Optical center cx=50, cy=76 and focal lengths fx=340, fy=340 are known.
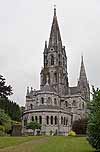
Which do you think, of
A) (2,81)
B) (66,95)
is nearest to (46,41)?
(66,95)

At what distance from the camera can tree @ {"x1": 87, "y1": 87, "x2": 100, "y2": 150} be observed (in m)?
27.0

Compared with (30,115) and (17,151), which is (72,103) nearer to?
(30,115)

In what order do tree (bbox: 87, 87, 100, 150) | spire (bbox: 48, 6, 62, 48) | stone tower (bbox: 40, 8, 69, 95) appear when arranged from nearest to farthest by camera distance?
tree (bbox: 87, 87, 100, 150) < stone tower (bbox: 40, 8, 69, 95) < spire (bbox: 48, 6, 62, 48)

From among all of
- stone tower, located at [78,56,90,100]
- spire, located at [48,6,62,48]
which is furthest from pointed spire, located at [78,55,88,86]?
spire, located at [48,6,62,48]

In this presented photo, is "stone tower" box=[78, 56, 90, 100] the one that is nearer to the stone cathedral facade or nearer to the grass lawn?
the stone cathedral facade

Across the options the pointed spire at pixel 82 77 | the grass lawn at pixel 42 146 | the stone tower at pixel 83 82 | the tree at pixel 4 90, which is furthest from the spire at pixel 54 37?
the grass lawn at pixel 42 146

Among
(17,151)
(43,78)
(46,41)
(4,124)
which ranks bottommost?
(17,151)

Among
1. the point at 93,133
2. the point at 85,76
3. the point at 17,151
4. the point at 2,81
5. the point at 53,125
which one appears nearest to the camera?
the point at 17,151

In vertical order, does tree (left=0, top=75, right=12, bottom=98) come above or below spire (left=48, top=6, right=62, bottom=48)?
below

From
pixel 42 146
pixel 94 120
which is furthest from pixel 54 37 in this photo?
pixel 94 120

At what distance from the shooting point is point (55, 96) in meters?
107

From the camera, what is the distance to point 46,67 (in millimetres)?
115000

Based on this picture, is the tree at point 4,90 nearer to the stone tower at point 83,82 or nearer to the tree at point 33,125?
the tree at point 33,125

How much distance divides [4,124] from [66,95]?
5934 centimetres
